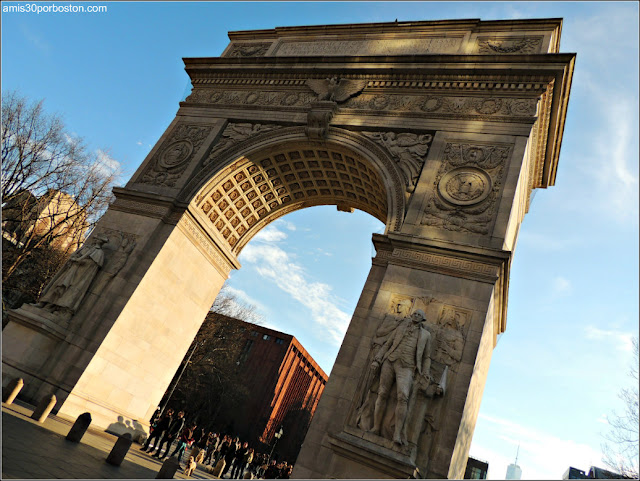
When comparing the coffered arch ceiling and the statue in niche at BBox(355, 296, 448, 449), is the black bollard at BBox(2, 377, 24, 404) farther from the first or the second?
the statue in niche at BBox(355, 296, 448, 449)

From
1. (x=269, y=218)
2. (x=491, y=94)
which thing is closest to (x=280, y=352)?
(x=269, y=218)

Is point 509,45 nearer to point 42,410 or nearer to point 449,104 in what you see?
point 449,104

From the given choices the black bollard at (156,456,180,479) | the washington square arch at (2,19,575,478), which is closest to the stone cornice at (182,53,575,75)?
the washington square arch at (2,19,575,478)

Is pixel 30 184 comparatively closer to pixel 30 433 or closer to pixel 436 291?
pixel 30 433

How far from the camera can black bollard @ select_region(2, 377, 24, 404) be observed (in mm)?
12758

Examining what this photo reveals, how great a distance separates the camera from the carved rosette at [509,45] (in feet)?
55.2

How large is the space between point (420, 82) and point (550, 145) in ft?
19.5

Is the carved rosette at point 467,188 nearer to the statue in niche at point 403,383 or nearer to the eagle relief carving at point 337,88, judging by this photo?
the statue in niche at point 403,383

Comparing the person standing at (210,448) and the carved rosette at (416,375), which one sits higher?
the carved rosette at (416,375)

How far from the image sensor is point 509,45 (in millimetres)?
17250

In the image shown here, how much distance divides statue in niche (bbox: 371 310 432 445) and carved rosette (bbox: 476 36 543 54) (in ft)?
39.4

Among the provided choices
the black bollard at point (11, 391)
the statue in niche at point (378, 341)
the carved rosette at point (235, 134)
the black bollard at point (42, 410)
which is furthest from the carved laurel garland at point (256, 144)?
the black bollard at point (42, 410)

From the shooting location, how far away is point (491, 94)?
15.6 m

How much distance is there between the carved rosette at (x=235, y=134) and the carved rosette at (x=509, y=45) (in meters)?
8.98
